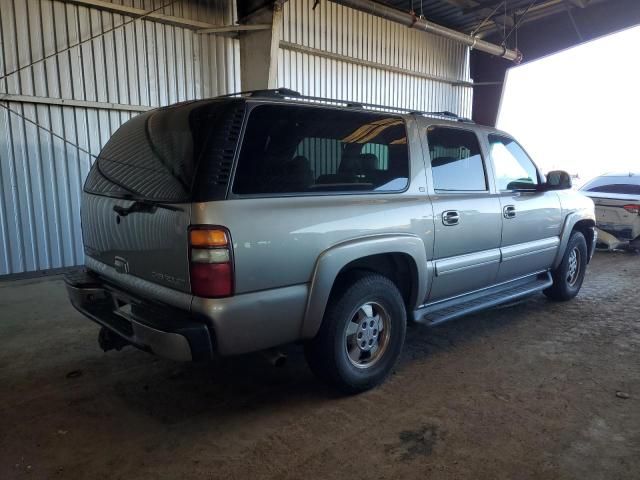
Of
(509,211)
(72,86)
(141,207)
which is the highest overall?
(72,86)

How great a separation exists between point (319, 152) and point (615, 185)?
28.9 ft

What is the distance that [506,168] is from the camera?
445cm

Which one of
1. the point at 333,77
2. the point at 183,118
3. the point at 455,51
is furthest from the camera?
the point at 455,51

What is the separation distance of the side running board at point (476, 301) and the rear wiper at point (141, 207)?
6.71 feet

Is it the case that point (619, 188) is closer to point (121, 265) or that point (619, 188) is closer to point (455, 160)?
point (455, 160)

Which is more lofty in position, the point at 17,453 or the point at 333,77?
the point at 333,77

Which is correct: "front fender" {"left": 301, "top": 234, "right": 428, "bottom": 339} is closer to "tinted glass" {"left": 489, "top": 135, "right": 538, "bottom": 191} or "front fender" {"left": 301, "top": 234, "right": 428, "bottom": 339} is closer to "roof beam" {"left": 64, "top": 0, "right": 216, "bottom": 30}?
"tinted glass" {"left": 489, "top": 135, "right": 538, "bottom": 191}

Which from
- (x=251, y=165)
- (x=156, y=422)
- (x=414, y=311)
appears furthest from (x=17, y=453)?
(x=414, y=311)

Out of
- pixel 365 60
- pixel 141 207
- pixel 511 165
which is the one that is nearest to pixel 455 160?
pixel 511 165

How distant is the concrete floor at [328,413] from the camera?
8.25ft

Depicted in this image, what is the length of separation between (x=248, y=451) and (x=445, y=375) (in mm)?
1700

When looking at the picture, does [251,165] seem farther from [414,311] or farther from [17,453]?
[17,453]

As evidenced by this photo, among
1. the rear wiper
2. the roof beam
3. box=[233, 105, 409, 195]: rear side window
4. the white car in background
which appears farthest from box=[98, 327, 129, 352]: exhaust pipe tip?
the white car in background

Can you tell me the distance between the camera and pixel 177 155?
2.69m
